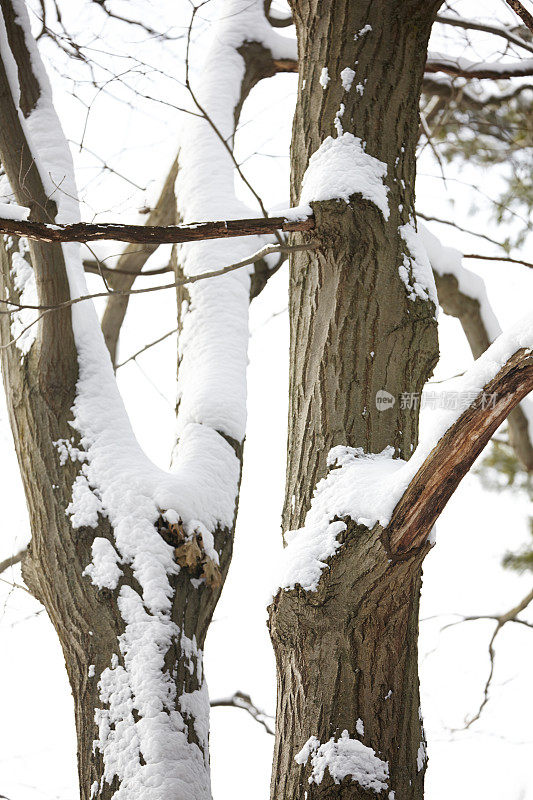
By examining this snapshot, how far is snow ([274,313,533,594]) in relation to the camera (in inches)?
46.9

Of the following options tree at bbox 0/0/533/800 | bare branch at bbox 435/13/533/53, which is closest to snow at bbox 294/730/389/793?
tree at bbox 0/0/533/800

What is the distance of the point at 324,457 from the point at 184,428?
27.2 inches

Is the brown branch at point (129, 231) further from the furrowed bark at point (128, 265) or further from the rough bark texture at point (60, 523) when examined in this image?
the furrowed bark at point (128, 265)

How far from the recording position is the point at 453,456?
1.23 meters

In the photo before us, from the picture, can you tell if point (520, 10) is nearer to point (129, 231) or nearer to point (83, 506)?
point (129, 231)

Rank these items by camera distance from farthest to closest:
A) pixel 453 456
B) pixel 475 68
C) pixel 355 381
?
pixel 475 68 → pixel 355 381 → pixel 453 456

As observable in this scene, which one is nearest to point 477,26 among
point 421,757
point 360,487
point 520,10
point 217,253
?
point 217,253

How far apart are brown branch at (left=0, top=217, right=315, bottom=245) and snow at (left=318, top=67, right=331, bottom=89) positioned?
23.5 inches

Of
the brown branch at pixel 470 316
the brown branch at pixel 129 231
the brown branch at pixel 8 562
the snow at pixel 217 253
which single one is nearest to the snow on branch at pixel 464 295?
the brown branch at pixel 470 316

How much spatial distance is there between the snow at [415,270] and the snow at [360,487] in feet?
1.35

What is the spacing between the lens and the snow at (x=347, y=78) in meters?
1.82

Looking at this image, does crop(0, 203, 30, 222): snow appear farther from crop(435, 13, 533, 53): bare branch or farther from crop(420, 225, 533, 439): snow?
crop(435, 13, 533, 53): bare branch

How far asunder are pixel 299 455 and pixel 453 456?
1.68ft

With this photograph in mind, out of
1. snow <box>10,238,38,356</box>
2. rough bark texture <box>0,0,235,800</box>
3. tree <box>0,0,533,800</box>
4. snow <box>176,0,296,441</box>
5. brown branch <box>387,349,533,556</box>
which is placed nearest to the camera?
brown branch <box>387,349,533,556</box>
